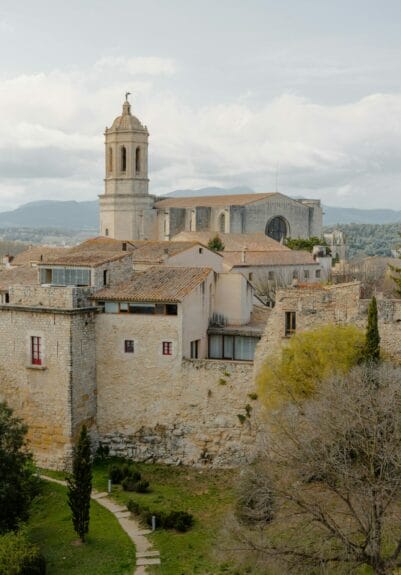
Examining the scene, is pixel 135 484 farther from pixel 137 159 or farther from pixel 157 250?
pixel 137 159

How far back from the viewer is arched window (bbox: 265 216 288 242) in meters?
85.7

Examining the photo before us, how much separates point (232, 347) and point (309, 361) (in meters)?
6.62

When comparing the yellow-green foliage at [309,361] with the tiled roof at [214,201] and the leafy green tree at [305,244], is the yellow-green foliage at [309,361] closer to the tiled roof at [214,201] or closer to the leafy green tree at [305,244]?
the leafy green tree at [305,244]

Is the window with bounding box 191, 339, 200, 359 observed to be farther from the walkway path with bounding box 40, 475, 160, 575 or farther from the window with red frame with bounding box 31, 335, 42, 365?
the walkway path with bounding box 40, 475, 160, 575

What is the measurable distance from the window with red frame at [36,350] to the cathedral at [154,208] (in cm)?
5097

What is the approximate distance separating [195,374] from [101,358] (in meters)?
4.05

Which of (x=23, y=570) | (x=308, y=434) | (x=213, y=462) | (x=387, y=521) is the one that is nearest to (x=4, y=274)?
(x=213, y=462)

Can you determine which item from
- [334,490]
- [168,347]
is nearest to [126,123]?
[168,347]

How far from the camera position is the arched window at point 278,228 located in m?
85.7

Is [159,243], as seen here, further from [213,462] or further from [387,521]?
[387,521]

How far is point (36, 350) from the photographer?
29.9 m

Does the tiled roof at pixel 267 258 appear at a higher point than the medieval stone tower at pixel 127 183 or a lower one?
lower

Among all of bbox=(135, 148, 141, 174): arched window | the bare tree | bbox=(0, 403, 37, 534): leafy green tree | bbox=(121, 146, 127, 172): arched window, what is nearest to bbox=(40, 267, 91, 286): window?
bbox=(0, 403, 37, 534): leafy green tree

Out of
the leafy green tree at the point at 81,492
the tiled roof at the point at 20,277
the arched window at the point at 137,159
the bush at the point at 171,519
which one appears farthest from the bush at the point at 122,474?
the arched window at the point at 137,159
